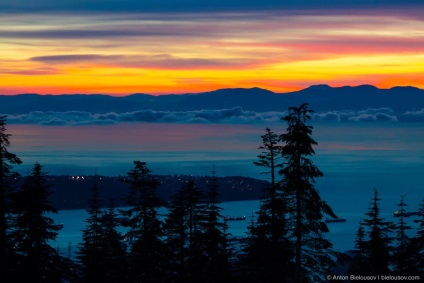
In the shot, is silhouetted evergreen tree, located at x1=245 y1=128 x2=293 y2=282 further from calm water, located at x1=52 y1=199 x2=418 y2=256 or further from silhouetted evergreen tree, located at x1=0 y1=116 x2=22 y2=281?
calm water, located at x1=52 y1=199 x2=418 y2=256

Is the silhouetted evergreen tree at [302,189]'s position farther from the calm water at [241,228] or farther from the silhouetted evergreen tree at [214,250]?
the calm water at [241,228]

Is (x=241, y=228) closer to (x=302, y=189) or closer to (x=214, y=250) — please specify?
(x=214, y=250)

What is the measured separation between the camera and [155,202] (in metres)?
29.7

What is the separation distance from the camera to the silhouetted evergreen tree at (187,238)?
3419 cm

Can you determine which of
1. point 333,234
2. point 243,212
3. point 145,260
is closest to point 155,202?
point 145,260

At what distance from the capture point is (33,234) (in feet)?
88.6

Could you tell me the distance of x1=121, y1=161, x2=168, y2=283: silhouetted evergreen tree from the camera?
2933cm

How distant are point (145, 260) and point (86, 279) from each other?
5.73m

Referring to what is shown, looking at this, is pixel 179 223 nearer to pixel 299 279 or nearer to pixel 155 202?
pixel 155 202

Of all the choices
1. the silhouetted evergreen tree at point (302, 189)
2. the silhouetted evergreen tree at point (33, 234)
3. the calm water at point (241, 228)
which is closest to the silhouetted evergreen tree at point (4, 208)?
the silhouetted evergreen tree at point (33, 234)

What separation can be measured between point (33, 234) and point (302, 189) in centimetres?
1057

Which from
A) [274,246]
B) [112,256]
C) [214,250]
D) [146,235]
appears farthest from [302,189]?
[112,256]

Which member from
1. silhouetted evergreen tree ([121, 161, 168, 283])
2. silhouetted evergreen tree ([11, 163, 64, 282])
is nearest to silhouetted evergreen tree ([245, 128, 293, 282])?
silhouetted evergreen tree ([121, 161, 168, 283])

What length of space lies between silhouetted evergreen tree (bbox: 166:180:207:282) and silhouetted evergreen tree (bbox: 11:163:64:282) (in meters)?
7.84
